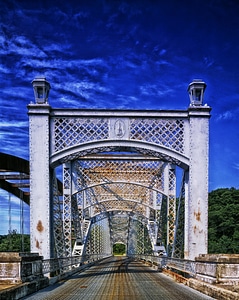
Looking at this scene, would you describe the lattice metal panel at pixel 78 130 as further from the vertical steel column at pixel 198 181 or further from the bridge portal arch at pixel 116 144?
the vertical steel column at pixel 198 181

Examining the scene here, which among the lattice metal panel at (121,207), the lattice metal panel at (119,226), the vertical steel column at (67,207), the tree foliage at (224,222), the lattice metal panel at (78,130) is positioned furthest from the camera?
the lattice metal panel at (119,226)

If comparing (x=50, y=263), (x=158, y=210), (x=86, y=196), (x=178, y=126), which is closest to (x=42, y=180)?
(x=50, y=263)

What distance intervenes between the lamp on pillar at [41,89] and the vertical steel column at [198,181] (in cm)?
497

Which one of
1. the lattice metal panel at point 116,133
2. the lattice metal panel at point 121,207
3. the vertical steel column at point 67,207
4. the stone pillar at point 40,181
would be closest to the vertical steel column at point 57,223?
the stone pillar at point 40,181

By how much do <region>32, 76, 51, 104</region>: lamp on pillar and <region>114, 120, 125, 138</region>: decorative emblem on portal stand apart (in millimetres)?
2579

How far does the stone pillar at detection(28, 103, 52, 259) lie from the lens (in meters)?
14.1

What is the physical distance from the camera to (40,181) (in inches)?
571

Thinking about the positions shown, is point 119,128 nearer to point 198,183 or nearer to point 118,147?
point 118,147

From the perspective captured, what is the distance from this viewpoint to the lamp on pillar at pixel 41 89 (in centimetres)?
1448

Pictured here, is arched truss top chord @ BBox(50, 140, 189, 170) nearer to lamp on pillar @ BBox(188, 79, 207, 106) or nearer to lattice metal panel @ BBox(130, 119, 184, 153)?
lattice metal panel @ BBox(130, 119, 184, 153)

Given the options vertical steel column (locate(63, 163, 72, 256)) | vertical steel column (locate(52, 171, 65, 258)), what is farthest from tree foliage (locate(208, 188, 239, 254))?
vertical steel column (locate(52, 171, 65, 258))

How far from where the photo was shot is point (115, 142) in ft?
49.0

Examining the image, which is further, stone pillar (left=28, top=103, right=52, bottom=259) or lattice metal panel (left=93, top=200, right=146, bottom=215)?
lattice metal panel (left=93, top=200, right=146, bottom=215)

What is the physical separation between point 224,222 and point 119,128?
41.2m
